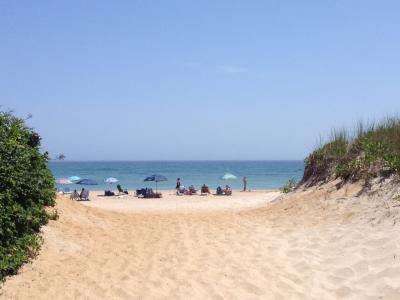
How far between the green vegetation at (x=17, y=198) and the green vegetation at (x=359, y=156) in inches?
305

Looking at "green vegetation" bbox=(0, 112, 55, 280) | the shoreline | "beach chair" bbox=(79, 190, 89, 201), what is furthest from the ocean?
"green vegetation" bbox=(0, 112, 55, 280)

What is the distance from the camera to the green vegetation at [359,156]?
37.3 ft

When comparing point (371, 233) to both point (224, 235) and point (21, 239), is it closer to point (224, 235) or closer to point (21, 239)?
point (224, 235)

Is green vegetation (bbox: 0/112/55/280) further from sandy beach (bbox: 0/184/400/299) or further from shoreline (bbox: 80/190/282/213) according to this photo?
shoreline (bbox: 80/190/282/213)

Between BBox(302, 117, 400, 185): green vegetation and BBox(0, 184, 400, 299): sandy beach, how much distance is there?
1.00m

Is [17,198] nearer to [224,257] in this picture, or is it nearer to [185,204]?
[224,257]

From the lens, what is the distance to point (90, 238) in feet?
28.8

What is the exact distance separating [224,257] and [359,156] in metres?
7.16

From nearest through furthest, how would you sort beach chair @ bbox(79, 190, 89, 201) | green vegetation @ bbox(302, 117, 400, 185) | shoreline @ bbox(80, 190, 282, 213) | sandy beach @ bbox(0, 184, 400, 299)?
1. sandy beach @ bbox(0, 184, 400, 299)
2. green vegetation @ bbox(302, 117, 400, 185)
3. shoreline @ bbox(80, 190, 282, 213)
4. beach chair @ bbox(79, 190, 89, 201)

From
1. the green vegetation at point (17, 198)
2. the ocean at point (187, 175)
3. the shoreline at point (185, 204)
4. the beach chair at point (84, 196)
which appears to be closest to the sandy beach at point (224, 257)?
the green vegetation at point (17, 198)

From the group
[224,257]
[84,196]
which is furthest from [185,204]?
[224,257]

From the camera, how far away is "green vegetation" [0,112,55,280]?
6.32 meters

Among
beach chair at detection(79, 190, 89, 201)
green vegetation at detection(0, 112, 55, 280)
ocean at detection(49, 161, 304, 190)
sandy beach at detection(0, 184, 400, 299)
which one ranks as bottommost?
ocean at detection(49, 161, 304, 190)

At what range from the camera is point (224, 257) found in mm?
7676
